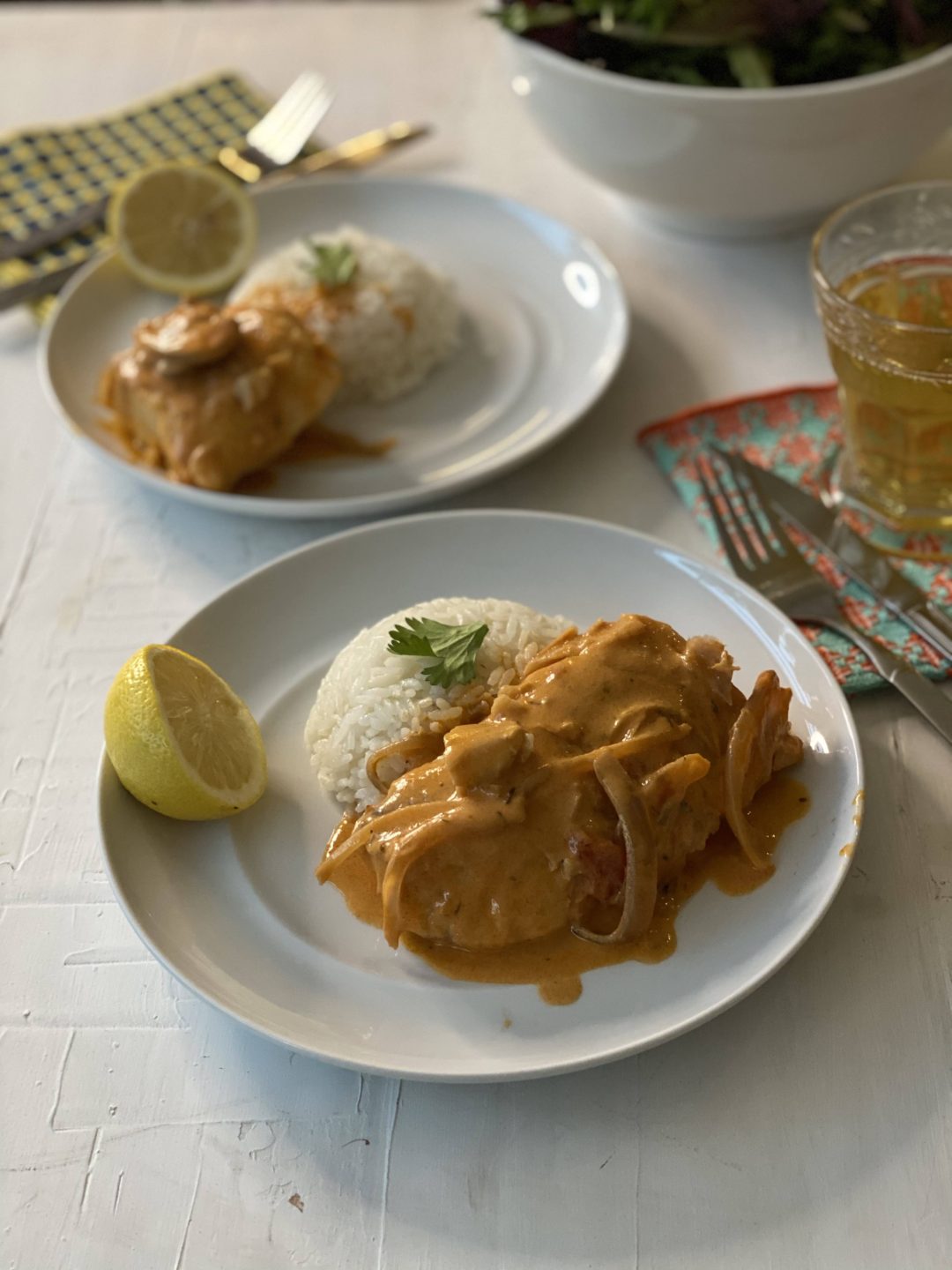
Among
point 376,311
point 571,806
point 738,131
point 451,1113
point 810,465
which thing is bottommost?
point 810,465

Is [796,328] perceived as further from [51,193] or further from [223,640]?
[51,193]

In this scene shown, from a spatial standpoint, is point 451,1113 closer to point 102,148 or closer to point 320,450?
point 320,450

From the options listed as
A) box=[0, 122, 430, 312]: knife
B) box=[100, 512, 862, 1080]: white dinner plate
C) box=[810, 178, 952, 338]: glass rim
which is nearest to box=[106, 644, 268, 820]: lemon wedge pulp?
box=[100, 512, 862, 1080]: white dinner plate

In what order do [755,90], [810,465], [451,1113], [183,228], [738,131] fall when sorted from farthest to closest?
[183,228] → [755,90] → [738,131] → [810,465] → [451,1113]

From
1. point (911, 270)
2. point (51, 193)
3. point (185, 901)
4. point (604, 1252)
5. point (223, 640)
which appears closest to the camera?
point (604, 1252)

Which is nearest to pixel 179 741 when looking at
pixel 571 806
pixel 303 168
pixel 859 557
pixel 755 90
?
pixel 571 806

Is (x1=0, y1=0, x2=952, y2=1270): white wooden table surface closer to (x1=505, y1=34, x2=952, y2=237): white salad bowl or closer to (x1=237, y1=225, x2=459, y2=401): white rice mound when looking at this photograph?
(x1=237, y1=225, x2=459, y2=401): white rice mound

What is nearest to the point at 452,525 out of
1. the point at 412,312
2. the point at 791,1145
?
the point at 412,312
